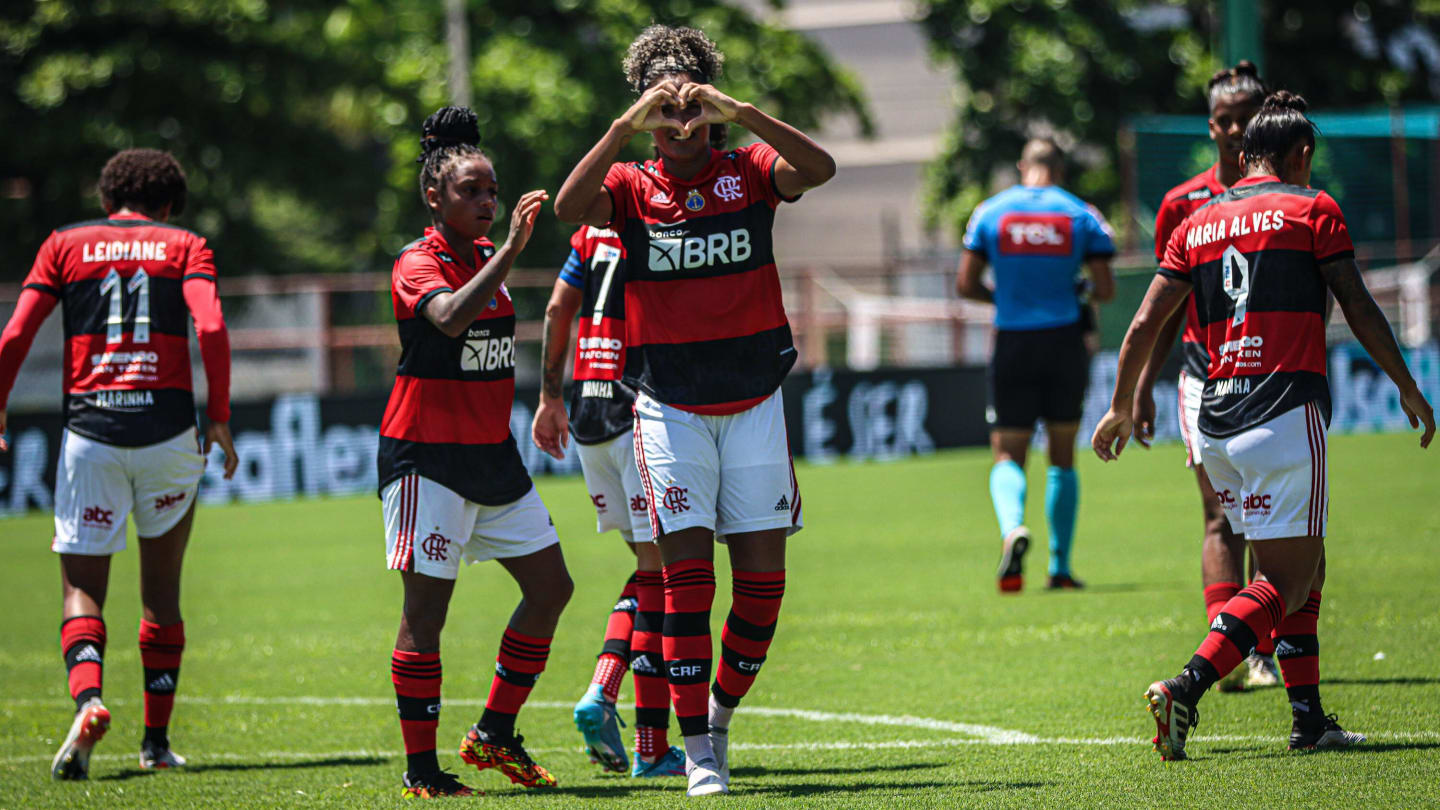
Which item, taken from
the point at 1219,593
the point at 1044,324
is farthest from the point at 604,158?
the point at 1044,324

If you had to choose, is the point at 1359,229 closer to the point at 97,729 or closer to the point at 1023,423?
the point at 1023,423

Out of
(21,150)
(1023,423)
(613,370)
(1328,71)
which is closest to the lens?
(613,370)

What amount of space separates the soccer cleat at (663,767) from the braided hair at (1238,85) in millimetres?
3328

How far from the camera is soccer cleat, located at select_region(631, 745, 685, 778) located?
18.3ft

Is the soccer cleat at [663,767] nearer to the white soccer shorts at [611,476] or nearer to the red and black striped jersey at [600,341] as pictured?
the white soccer shorts at [611,476]

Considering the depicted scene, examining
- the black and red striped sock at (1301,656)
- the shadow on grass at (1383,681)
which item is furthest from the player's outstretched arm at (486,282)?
the shadow on grass at (1383,681)

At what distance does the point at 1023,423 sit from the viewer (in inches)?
377

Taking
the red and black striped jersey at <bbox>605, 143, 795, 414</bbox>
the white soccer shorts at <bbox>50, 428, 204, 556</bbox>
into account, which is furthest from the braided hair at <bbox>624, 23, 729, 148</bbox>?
the white soccer shorts at <bbox>50, 428, 204, 556</bbox>

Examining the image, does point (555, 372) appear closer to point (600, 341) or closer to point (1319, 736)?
point (600, 341)

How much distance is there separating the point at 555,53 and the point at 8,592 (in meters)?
18.7

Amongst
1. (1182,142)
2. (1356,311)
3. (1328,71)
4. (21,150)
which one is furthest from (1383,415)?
(21,150)

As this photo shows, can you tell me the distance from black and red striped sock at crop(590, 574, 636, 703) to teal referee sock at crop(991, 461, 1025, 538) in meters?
3.48

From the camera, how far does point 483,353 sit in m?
Answer: 5.36

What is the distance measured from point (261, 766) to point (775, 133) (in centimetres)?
301
